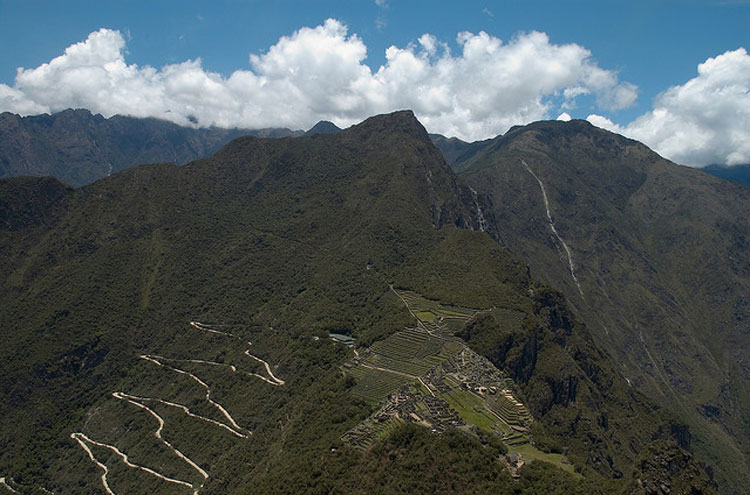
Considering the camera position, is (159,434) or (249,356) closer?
(159,434)

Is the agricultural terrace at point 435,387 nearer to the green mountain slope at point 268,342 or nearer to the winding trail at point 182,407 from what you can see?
the green mountain slope at point 268,342

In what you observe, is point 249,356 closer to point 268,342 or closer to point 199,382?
point 268,342

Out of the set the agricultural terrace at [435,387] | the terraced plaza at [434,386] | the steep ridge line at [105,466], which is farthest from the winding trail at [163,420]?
the terraced plaza at [434,386]

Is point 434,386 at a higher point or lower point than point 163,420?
higher

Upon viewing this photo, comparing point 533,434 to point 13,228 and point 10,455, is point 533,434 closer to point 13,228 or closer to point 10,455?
point 10,455

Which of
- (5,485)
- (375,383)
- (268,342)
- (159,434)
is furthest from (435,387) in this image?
(5,485)

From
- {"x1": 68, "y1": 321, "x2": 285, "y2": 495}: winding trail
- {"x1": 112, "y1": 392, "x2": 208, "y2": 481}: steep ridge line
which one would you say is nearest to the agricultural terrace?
{"x1": 68, "y1": 321, "x2": 285, "y2": 495}: winding trail
